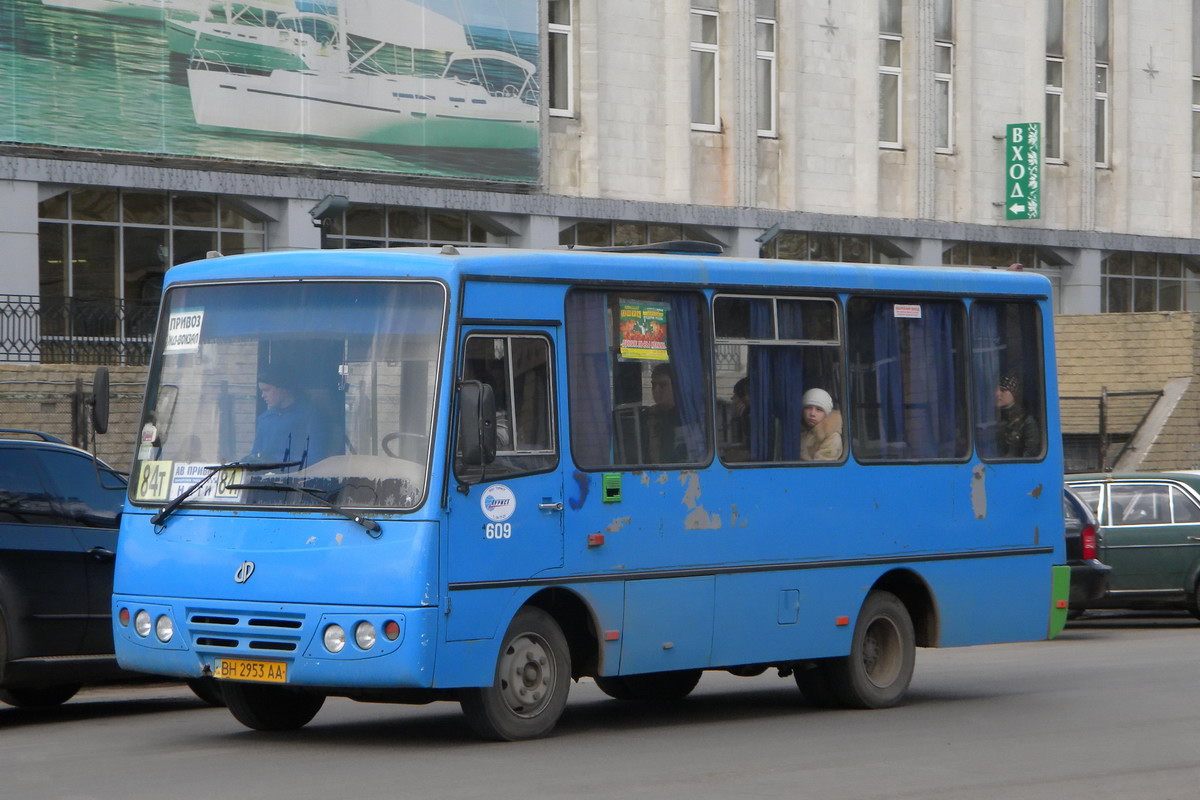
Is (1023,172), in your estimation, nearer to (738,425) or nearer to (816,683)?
(816,683)

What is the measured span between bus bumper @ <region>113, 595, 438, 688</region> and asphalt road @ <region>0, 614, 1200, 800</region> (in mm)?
445

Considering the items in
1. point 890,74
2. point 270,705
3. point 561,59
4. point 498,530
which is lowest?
point 270,705

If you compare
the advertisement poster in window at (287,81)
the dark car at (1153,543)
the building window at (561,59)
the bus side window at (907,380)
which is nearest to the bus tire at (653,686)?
the bus side window at (907,380)

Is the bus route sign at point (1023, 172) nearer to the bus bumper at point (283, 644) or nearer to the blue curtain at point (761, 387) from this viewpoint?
the blue curtain at point (761, 387)

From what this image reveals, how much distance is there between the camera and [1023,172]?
3944cm

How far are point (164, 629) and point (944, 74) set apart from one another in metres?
30.9

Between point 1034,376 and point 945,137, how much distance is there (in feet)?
86.1

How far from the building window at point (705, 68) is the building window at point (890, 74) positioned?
4.19m

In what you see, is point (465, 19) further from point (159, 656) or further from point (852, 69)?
point (159, 656)

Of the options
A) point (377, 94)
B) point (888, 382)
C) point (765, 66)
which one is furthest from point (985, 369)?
point (765, 66)

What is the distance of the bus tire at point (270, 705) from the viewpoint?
431 inches

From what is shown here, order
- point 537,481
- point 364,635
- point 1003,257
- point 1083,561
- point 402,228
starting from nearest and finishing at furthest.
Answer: point 364,635 → point 537,481 → point 1083,561 → point 402,228 → point 1003,257

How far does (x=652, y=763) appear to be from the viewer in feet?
32.2

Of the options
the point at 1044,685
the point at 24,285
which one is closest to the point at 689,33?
the point at 24,285
